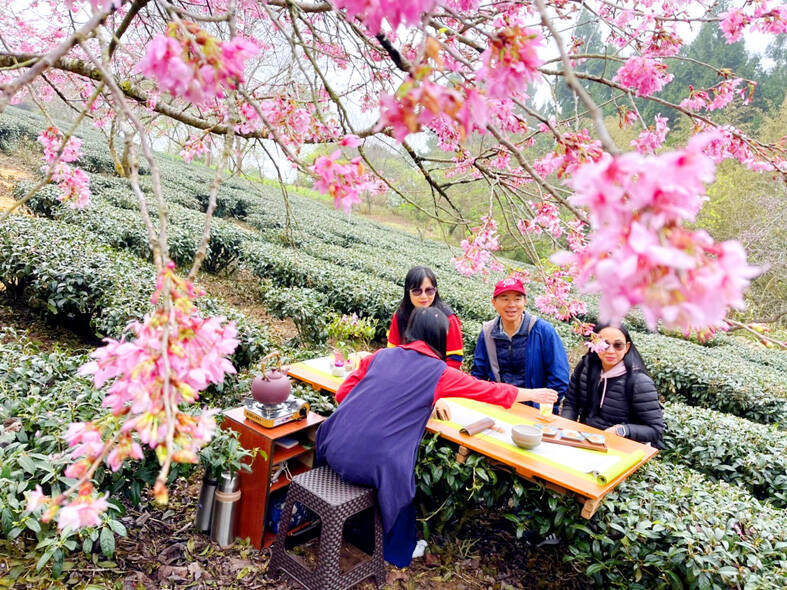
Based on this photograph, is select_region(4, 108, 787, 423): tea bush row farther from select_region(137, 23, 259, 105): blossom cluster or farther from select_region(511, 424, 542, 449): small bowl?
select_region(137, 23, 259, 105): blossom cluster

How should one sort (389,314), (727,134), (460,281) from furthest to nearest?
(460,281)
(389,314)
(727,134)

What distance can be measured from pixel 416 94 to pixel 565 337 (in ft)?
20.1

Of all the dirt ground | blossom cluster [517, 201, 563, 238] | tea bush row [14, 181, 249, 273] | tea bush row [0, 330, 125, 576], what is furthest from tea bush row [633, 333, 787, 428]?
tea bush row [14, 181, 249, 273]

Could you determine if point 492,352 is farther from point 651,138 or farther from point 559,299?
point 651,138

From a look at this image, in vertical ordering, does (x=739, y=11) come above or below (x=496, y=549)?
above

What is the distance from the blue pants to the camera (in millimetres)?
2676

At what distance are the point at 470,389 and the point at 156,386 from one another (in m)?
2.00

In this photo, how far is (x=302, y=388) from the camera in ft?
11.0

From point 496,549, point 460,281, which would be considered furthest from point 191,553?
point 460,281

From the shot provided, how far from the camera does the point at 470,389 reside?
2.64 meters

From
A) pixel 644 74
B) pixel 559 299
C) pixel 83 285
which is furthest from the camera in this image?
pixel 83 285

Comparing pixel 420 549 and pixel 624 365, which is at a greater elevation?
pixel 624 365

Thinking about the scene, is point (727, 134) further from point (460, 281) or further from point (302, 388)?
point (460, 281)

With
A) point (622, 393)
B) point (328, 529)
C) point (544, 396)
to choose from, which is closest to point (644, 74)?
point (544, 396)
